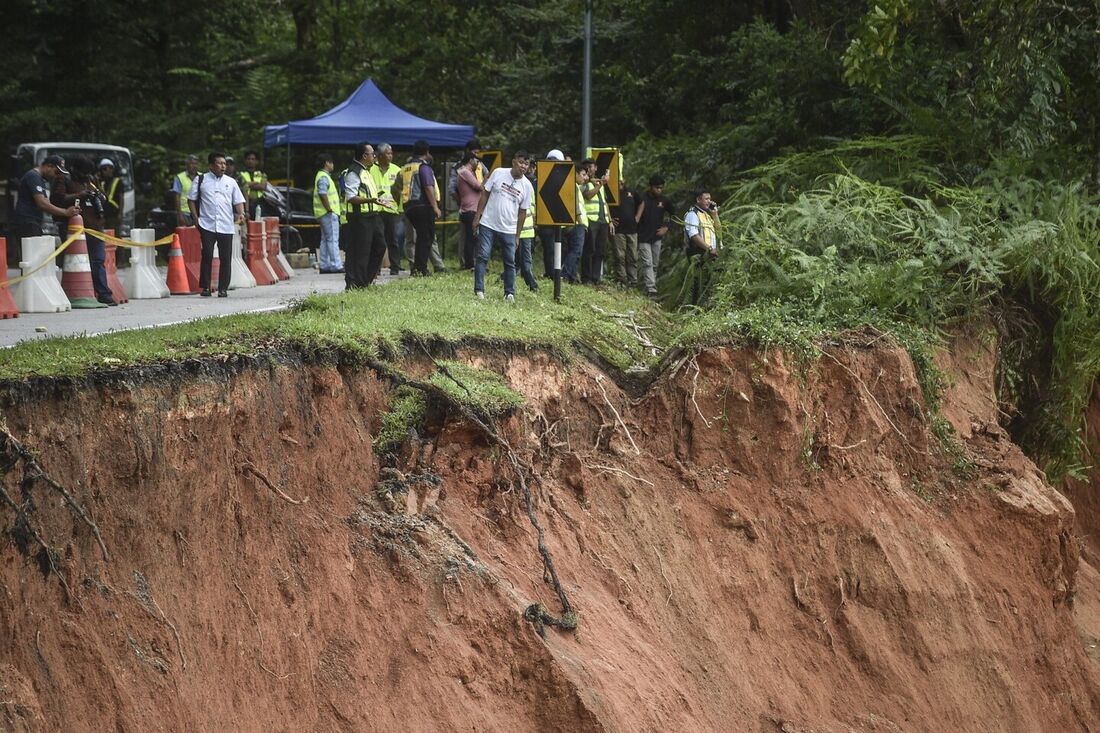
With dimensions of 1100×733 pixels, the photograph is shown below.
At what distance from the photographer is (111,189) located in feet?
77.2

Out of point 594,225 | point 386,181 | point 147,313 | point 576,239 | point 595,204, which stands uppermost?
point 386,181

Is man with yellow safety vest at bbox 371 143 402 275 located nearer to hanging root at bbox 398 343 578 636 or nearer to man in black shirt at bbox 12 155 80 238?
man in black shirt at bbox 12 155 80 238

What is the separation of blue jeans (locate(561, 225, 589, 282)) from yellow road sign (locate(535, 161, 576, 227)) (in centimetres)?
214

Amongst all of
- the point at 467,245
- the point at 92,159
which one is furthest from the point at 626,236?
the point at 92,159

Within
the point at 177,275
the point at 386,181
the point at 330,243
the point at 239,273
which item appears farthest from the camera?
the point at 330,243

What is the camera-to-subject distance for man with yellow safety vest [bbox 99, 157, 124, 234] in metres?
21.4

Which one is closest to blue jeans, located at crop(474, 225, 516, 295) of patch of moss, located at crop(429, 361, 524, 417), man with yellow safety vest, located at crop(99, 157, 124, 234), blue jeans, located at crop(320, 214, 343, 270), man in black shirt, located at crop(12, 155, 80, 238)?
patch of moss, located at crop(429, 361, 524, 417)

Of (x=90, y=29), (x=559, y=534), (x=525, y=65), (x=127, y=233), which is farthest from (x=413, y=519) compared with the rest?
(x=90, y=29)

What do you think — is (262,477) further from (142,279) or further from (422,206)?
(422,206)

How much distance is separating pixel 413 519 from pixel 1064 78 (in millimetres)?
11141

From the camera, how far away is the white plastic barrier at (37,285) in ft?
50.1

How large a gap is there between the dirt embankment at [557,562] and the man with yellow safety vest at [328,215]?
10900 millimetres

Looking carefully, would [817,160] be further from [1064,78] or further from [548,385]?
[548,385]

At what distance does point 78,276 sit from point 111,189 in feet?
25.2
